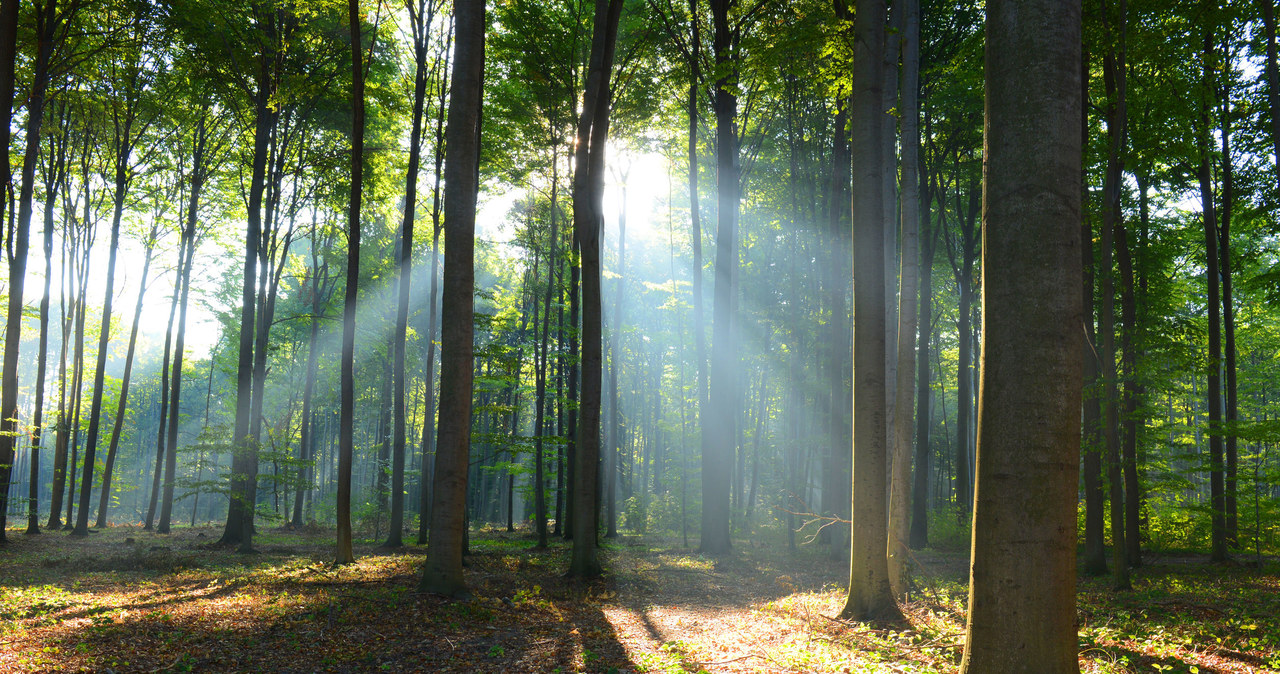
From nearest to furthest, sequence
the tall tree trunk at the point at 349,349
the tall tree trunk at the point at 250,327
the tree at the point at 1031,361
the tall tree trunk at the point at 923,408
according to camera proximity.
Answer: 1. the tree at the point at 1031,361
2. the tall tree trunk at the point at 349,349
3. the tall tree trunk at the point at 250,327
4. the tall tree trunk at the point at 923,408

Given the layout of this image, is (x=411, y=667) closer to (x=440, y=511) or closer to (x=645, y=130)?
(x=440, y=511)

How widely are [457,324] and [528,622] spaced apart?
11.7 feet

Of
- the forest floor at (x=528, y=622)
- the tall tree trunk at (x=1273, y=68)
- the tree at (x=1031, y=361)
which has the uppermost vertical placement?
the tall tree trunk at (x=1273, y=68)

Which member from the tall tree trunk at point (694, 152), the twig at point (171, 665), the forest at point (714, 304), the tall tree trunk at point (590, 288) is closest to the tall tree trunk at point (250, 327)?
the forest at point (714, 304)

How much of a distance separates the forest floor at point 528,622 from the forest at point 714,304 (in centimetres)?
8

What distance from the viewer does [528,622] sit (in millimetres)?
6977

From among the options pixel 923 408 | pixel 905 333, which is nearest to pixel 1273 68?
pixel 905 333

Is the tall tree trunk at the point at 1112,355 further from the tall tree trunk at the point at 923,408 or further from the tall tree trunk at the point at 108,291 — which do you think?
the tall tree trunk at the point at 108,291

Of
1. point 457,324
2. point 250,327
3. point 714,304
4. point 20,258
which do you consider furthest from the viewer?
point 714,304

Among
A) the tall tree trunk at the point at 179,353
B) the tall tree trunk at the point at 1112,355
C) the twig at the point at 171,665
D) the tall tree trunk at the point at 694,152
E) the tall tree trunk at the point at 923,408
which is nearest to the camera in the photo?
the twig at the point at 171,665

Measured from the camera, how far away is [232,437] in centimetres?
1370

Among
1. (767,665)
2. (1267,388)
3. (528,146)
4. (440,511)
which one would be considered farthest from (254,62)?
(1267,388)

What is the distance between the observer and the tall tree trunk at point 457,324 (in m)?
7.64

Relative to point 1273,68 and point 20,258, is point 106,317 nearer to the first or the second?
point 20,258
